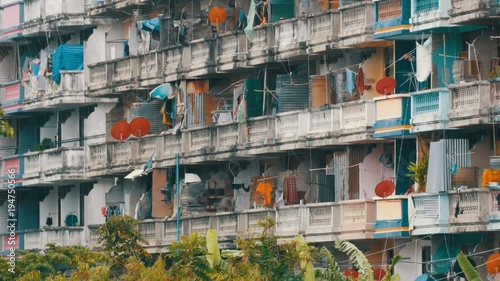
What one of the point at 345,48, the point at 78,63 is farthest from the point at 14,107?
the point at 345,48

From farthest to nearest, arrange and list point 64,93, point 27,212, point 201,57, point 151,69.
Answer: point 27,212 → point 64,93 → point 151,69 → point 201,57

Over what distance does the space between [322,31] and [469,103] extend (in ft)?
33.9

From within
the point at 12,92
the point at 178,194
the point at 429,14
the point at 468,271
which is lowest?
the point at 468,271

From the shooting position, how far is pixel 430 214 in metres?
75.1

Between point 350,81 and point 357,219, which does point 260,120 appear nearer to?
point 350,81

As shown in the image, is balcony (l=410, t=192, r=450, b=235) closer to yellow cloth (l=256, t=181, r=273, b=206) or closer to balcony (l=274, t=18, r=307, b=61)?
balcony (l=274, t=18, r=307, b=61)

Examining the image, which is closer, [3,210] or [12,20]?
[12,20]

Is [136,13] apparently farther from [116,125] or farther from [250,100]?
[250,100]

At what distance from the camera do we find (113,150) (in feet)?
319

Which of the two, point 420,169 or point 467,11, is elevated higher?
point 467,11

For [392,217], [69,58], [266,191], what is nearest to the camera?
[392,217]

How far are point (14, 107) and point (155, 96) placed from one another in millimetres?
13667

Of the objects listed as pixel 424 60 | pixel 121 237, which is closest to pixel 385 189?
pixel 424 60

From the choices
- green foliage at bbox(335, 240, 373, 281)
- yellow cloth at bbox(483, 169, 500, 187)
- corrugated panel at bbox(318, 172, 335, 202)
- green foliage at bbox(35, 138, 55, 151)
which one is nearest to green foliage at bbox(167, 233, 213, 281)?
green foliage at bbox(335, 240, 373, 281)
